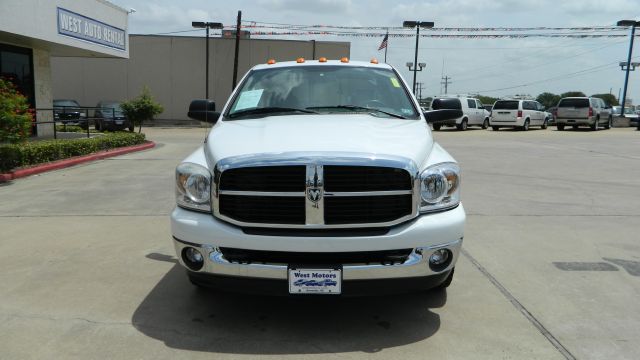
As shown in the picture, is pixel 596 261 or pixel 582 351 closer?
pixel 582 351

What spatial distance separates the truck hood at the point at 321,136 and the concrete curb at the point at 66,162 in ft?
25.5

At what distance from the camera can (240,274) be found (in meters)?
3.36

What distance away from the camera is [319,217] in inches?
132

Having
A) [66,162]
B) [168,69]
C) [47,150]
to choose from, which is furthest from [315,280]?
[168,69]

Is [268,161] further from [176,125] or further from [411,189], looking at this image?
[176,125]

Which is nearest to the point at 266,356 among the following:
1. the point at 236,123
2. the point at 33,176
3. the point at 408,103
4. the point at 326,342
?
the point at 326,342

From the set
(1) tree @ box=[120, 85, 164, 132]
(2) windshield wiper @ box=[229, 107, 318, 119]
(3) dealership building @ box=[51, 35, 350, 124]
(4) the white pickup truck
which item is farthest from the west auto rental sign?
(3) dealership building @ box=[51, 35, 350, 124]

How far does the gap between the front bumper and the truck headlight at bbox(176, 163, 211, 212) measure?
9cm

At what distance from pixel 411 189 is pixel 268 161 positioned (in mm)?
909

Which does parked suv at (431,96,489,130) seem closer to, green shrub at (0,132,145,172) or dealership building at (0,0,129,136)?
dealership building at (0,0,129,136)

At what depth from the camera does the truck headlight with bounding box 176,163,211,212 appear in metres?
3.54

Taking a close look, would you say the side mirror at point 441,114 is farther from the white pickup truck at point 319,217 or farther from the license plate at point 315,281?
the license plate at point 315,281

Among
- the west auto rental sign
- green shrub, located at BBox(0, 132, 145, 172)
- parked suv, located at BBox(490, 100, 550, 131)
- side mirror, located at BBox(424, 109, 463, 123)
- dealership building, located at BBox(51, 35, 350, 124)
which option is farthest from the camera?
dealership building, located at BBox(51, 35, 350, 124)

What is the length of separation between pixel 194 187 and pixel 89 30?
50.7 feet
